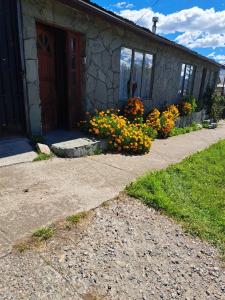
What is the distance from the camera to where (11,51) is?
4.86 metres

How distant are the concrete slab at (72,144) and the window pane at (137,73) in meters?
3.43

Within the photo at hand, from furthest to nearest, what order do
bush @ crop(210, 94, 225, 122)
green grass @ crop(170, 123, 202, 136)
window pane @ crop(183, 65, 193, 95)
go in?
bush @ crop(210, 94, 225, 122), window pane @ crop(183, 65, 193, 95), green grass @ crop(170, 123, 202, 136)

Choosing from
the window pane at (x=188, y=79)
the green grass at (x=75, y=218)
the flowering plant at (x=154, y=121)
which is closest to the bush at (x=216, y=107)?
the window pane at (x=188, y=79)

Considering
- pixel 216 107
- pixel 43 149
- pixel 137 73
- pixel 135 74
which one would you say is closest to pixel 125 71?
pixel 135 74

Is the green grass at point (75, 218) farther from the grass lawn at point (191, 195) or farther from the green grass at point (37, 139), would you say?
the green grass at point (37, 139)

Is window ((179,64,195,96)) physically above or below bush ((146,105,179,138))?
above

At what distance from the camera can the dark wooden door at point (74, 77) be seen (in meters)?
6.05

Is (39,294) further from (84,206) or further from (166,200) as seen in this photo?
(166,200)

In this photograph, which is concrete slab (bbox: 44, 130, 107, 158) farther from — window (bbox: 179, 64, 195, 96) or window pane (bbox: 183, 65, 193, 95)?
window pane (bbox: 183, 65, 193, 95)

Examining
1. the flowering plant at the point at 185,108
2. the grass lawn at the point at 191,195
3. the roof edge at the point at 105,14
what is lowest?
the grass lawn at the point at 191,195

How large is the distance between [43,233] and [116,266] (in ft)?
2.56

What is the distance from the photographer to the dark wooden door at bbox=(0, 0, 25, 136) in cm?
468

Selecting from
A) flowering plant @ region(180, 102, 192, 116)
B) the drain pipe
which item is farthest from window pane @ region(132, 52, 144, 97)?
the drain pipe

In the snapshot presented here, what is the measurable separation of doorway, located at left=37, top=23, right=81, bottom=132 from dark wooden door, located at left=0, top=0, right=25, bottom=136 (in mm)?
858
